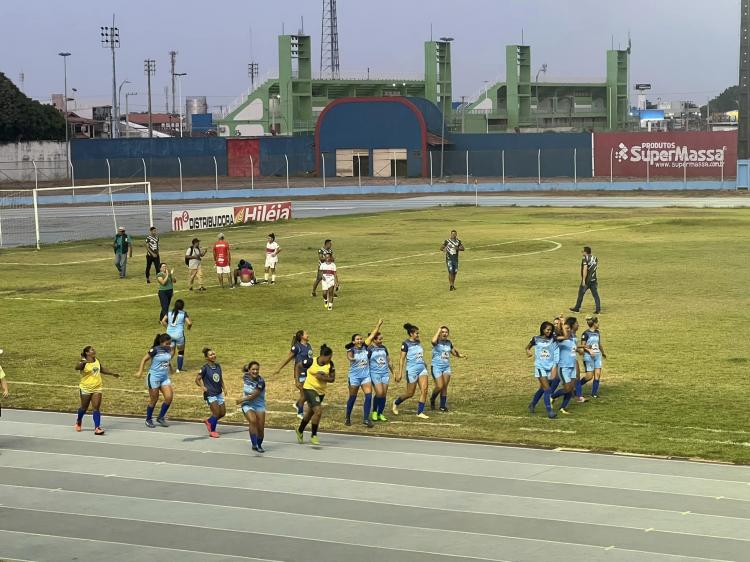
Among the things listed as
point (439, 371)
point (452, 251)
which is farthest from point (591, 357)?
point (452, 251)

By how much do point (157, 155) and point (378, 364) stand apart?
290 feet

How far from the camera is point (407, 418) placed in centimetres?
2169

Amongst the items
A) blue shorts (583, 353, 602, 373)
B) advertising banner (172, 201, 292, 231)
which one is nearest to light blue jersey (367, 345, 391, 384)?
blue shorts (583, 353, 602, 373)

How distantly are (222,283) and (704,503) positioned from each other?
84.6 feet

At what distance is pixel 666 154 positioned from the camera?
94.2 m

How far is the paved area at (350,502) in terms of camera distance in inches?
559

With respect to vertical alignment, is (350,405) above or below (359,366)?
below

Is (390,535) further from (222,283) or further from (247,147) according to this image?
(247,147)

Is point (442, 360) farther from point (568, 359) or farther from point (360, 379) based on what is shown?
point (568, 359)

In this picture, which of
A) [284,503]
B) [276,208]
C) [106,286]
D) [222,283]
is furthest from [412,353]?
[276,208]

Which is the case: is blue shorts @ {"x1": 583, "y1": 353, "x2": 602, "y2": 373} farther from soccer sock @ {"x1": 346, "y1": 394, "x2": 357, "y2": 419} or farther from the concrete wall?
the concrete wall

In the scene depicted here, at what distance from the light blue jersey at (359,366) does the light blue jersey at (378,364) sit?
0.26ft

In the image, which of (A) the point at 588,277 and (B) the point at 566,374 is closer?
(B) the point at 566,374

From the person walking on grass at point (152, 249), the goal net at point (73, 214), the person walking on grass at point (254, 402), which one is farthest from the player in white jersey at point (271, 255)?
the person walking on grass at point (254, 402)
